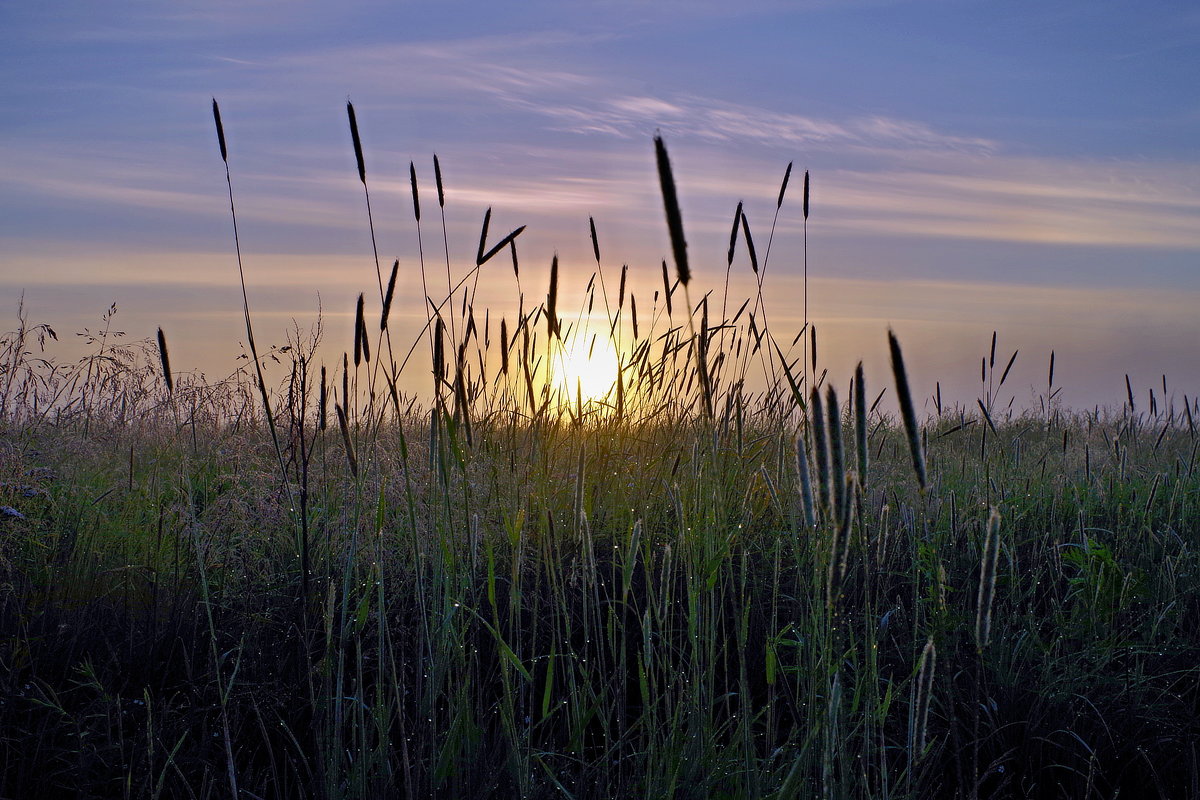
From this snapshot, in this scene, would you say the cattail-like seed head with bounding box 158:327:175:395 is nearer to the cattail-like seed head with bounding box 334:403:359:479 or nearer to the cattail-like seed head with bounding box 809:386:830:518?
the cattail-like seed head with bounding box 334:403:359:479

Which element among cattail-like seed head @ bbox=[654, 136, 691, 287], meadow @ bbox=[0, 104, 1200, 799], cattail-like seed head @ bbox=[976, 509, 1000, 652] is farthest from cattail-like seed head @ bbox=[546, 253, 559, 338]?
cattail-like seed head @ bbox=[976, 509, 1000, 652]

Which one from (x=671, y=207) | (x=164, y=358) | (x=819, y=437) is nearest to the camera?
(x=819, y=437)

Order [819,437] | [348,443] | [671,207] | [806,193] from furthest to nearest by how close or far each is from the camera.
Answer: [806,193]
[348,443]
[671,207]
[819,437]

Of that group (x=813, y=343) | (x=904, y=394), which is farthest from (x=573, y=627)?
(x=904, y=394)

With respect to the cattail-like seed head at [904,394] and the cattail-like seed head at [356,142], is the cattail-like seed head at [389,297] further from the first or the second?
the cattail-like seed head at [904,394]

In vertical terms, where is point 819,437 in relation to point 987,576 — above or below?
above

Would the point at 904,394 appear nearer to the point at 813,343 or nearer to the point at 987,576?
the point at 987,576

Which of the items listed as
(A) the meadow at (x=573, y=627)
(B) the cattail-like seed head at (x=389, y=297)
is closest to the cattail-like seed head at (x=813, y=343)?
(A) the meadow at (x=573, y=627)

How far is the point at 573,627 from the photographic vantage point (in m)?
2.53

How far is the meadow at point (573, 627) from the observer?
1563 mm

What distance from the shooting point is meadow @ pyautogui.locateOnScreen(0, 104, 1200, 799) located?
5.13 ft

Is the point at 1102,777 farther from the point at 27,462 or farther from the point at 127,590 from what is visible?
the point at 27,462

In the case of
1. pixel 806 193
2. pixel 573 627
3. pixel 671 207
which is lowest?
pixel 573 627

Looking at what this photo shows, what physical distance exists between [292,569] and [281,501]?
0.38 m
